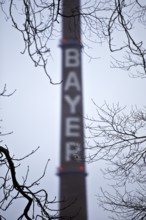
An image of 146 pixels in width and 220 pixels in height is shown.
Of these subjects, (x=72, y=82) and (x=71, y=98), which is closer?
(x=71, y=98)

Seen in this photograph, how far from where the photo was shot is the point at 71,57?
61.3ft

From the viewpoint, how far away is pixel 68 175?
53.0 feet

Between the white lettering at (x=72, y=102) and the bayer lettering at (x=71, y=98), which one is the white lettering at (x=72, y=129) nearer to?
the bayer lettering at (x=71, y=98)

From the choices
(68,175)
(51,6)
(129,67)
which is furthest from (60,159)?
(51,6)

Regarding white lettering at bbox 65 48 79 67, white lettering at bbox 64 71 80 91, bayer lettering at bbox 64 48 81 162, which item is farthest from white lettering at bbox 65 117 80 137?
white lettering at bbox 65 48 79 67

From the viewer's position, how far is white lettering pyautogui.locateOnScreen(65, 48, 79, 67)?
60.6 feet

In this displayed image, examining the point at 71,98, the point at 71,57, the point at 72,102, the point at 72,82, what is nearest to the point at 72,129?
the point at 72,102

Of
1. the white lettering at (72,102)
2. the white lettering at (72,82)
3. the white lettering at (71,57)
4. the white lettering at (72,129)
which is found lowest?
the white lettering at (72,129)

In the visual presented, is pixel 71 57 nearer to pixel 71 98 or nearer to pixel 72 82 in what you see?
pixel 72 82

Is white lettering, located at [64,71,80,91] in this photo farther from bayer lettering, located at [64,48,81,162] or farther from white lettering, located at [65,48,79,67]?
white lettering, located at [65,48,79,67]

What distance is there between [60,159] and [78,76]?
437cm

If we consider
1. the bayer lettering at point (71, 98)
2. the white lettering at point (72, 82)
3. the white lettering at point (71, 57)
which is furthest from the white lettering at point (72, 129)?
the white lettering at point (71, 57)

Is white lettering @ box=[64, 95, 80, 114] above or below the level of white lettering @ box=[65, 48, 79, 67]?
below

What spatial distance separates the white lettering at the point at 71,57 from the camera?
18.5 metres
